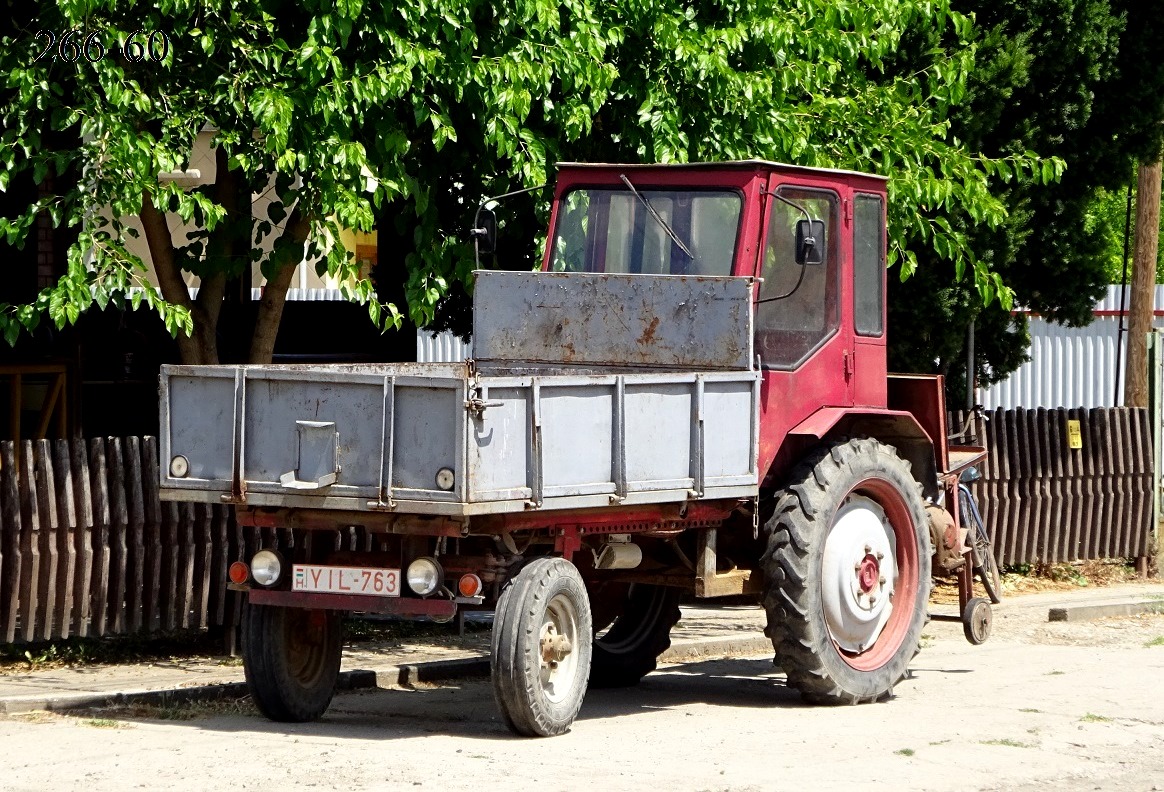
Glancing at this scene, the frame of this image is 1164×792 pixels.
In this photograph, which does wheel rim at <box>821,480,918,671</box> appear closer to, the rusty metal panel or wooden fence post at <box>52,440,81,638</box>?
the rusty metal panel

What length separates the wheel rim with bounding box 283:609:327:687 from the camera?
9258mm

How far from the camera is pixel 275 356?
17922 mm

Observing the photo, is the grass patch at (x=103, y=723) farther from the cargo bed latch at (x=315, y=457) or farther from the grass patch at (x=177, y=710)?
the cargo bed latch at (x=315, y=457)

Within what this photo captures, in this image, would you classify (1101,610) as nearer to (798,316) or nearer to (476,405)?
(798,316)

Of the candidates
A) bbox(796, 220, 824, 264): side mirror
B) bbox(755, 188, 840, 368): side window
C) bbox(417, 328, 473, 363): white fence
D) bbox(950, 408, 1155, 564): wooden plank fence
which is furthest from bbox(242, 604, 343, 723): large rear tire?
bbox(417, 328, 473, 363): white fence

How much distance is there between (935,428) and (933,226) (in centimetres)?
279

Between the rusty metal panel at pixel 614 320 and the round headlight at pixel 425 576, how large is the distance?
6.52 ft

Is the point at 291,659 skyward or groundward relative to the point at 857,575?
groundward

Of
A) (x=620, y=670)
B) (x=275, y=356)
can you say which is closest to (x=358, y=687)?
(x=620, y=670)

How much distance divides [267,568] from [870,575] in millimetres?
3349

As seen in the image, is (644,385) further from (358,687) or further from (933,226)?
(933,226)

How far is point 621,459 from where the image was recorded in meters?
8.66

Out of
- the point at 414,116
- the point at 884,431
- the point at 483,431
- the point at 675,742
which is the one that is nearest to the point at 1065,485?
the point at 884,431

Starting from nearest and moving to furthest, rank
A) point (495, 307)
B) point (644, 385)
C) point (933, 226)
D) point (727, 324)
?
point (644, 385)
point (727, 324)
point (495, 307)
point (933, 226)
